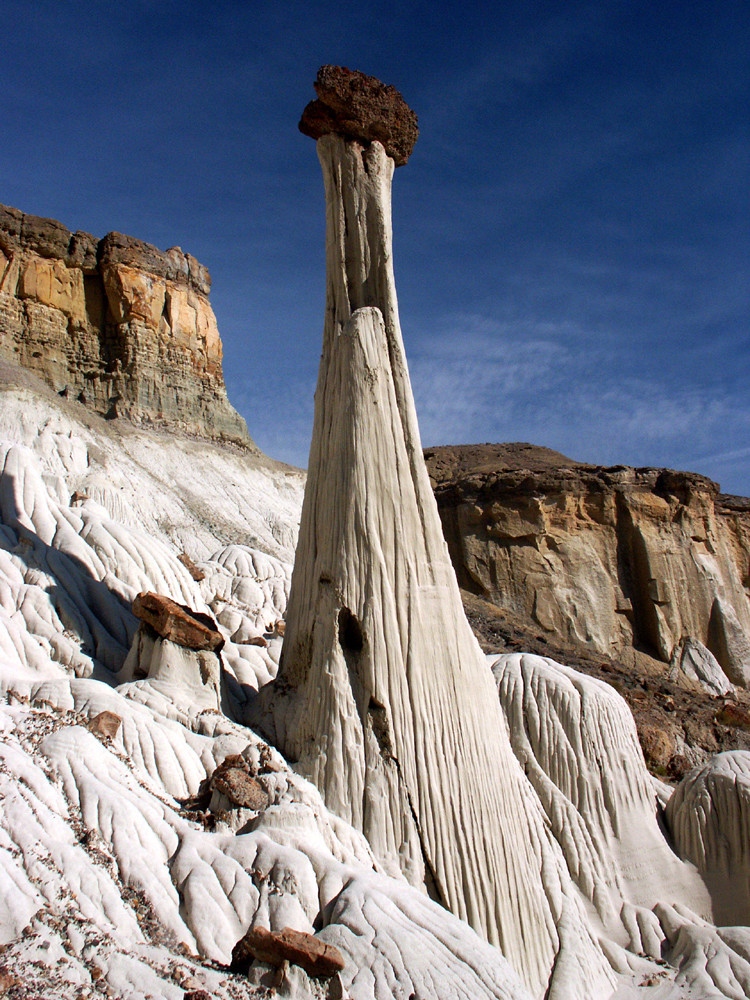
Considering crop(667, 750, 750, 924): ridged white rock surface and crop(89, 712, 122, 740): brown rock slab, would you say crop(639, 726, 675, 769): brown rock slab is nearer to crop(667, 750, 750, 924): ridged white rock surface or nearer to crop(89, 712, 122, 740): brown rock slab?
crop(667, 750, 750, 924): ridged white rock surface

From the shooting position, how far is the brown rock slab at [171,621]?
33.8 ft

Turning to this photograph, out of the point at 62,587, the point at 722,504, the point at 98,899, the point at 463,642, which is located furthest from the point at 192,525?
the point at 722,504

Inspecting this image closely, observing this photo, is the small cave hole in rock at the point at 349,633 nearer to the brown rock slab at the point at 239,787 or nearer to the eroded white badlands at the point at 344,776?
the eroded white badlands at the point at 344,776

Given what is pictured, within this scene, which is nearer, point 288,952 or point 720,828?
point 288,952

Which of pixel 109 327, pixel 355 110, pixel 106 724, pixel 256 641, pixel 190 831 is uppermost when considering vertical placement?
pixel 109 327

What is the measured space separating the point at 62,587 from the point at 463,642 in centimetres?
525

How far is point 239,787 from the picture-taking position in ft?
27.7

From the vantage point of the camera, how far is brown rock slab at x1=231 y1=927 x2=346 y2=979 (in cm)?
656

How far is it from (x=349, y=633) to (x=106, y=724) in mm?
3138

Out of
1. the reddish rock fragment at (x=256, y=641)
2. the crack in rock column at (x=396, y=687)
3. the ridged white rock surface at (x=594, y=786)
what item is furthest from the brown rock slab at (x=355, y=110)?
the ridged white rock surface at (x=594, y=786)

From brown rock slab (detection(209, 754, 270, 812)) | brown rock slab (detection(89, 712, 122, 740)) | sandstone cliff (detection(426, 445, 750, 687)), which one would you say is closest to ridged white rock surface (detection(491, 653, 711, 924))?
brown rock slab (detection(209, 754, 270, 812))

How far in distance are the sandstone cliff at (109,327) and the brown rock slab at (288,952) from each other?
2452 centimetres

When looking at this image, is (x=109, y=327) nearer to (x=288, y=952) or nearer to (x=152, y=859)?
(x=152, y=859)

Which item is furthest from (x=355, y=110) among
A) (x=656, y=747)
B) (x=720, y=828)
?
(x=656, y=747)
